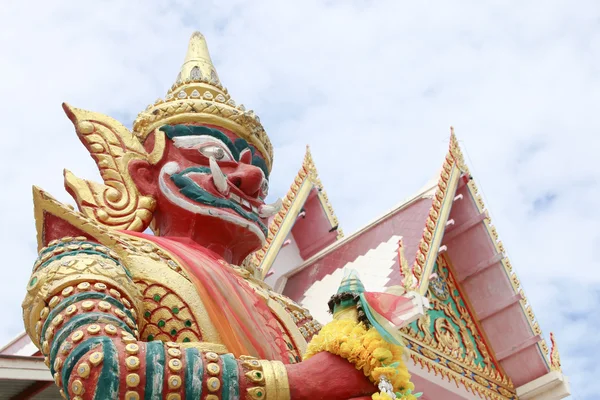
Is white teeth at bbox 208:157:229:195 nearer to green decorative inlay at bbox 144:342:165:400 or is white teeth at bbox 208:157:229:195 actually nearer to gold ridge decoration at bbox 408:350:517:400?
green decorative inlay at bbox 144:342:165:400

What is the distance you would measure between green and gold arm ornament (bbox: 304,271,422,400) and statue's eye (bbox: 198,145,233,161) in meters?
0.97

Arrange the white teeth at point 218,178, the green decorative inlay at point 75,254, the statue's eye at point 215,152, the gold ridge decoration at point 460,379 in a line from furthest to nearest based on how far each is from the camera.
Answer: the gold ridge decoration at point 460,379, the statue's eye at point 215,152, the white teeth at point 218,178, the green decorative inlay at point 75,254

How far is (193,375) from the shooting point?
7.11 feet

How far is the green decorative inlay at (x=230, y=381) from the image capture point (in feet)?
7.14

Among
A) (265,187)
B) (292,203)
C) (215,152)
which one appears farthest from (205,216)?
(292,203)

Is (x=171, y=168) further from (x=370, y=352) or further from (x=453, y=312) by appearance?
(x=453, y=312)

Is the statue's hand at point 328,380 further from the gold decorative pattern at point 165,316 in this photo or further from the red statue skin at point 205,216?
the red statue skin at point 205,216

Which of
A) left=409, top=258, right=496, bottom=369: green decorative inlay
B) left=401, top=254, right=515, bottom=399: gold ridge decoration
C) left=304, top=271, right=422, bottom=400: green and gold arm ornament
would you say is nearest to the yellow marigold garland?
left=304, top=271, right=422, bottom=400: green and gold arm ornament

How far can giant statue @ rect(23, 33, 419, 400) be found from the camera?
2.18 meters

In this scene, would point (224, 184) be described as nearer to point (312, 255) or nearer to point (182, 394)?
point (182, 394)

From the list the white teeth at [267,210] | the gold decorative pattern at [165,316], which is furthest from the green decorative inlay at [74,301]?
the white teeth at [267,210]

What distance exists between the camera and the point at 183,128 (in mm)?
3314

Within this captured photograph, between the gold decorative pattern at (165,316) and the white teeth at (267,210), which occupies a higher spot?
the white teeth at (267,210)

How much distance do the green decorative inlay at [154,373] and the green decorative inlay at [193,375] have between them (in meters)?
0.06
